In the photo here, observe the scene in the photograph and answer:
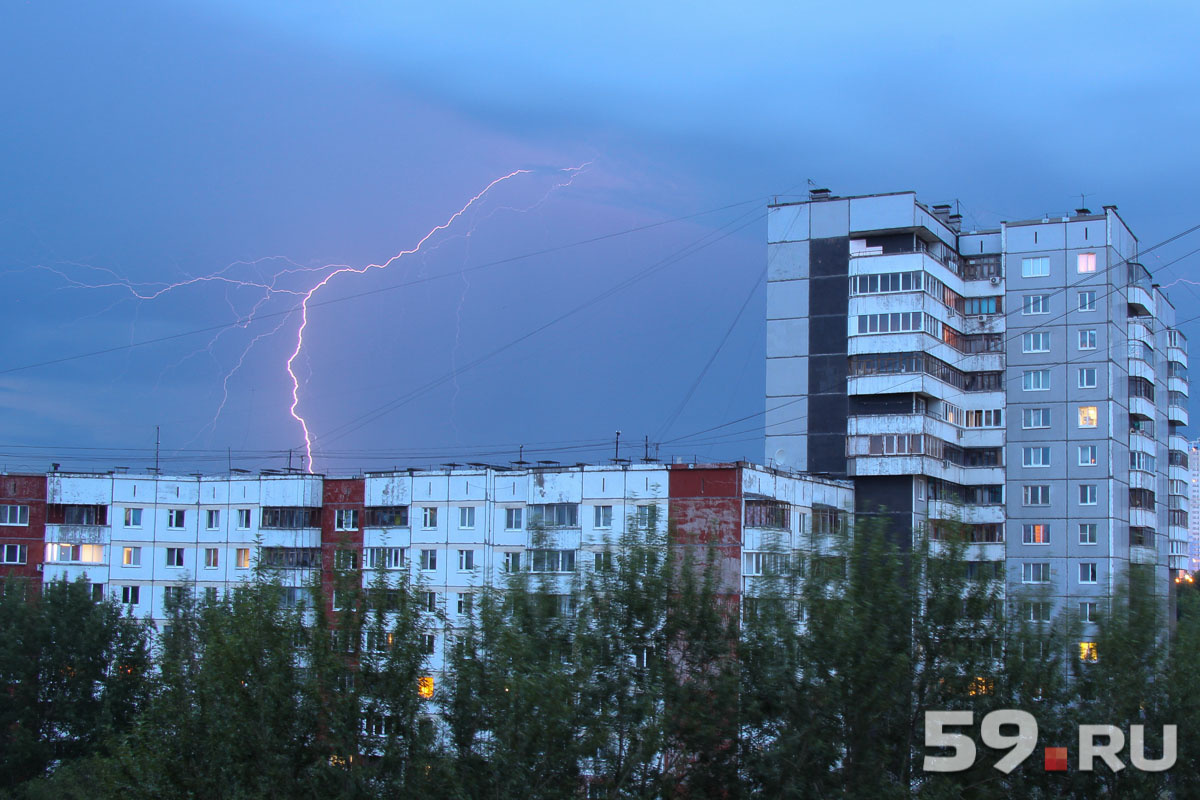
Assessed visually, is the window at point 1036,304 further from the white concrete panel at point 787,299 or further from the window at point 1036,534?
the white concrete panel at point 787,299

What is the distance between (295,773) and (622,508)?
38.4 metres

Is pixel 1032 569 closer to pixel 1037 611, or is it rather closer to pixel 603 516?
pixel 603 516

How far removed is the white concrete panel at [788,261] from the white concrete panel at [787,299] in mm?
456

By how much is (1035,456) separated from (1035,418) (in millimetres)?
2521

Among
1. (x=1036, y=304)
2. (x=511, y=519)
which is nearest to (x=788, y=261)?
(x=1036, y=304)

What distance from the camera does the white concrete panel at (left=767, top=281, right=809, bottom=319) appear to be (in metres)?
76.3

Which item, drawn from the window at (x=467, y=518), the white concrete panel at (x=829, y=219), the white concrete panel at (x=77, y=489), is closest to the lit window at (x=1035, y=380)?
the white concrete panel at (x=829, y=219)

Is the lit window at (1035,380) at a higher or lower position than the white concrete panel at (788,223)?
lower

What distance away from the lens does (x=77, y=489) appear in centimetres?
7194

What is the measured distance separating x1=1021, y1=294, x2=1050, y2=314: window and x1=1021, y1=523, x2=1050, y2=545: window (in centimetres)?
1399

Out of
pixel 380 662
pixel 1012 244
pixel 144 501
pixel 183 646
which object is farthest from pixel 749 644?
pixel 1012 244

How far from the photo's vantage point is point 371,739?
2309 centimetres

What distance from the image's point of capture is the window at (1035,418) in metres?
77.5

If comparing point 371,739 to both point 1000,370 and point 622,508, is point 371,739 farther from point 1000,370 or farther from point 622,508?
point 1000,370
